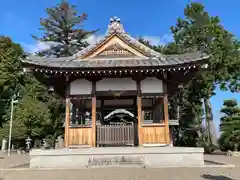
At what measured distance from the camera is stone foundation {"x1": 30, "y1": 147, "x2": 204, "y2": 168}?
9281 mm

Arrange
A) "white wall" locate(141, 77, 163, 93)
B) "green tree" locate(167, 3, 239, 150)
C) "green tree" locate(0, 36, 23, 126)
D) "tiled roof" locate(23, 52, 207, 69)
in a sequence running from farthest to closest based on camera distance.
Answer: "green tree" locate(0, 36, 23, 126)
"green tree" locate(167, 3, 239, 150)
"white wall" locate(141, 77, 163, 93)
"tiled roof" locate(23, 52, 207, 69)

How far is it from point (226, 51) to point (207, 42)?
2.22 meters

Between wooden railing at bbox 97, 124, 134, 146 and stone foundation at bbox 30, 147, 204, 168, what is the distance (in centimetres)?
96

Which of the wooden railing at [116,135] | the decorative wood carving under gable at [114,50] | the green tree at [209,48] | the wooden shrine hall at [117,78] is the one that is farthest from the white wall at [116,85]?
the green tree at [209,48]

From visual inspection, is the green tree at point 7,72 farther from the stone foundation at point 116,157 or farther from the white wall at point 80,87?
the stone foundation at point 116,157

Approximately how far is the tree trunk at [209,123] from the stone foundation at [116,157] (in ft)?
53.0

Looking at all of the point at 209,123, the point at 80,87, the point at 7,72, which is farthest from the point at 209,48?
the point at 7,72

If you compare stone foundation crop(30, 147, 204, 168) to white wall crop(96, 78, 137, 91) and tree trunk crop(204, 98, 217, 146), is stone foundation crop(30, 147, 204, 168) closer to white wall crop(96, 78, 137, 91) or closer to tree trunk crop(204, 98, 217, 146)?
white wall crop(96, 78, 137, 91)

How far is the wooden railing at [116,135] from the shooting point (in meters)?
10.4

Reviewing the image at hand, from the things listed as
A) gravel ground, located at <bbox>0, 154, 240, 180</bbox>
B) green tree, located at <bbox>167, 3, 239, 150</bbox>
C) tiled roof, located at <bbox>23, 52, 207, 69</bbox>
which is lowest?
gravel ground, located at <bbox>0, 154, 240, 180</bbox>

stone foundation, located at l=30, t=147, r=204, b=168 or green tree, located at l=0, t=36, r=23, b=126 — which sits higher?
green tree, located at l=0, t=36, r=23, b=126

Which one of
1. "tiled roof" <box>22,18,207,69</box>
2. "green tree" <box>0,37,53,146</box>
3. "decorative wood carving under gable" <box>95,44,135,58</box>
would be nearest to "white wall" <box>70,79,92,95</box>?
"tiled roof" <box>22,18,207,69</box>

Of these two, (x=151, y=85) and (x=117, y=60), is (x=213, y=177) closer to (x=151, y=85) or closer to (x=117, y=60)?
(x=151, y=85)

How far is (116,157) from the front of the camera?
9375mm
